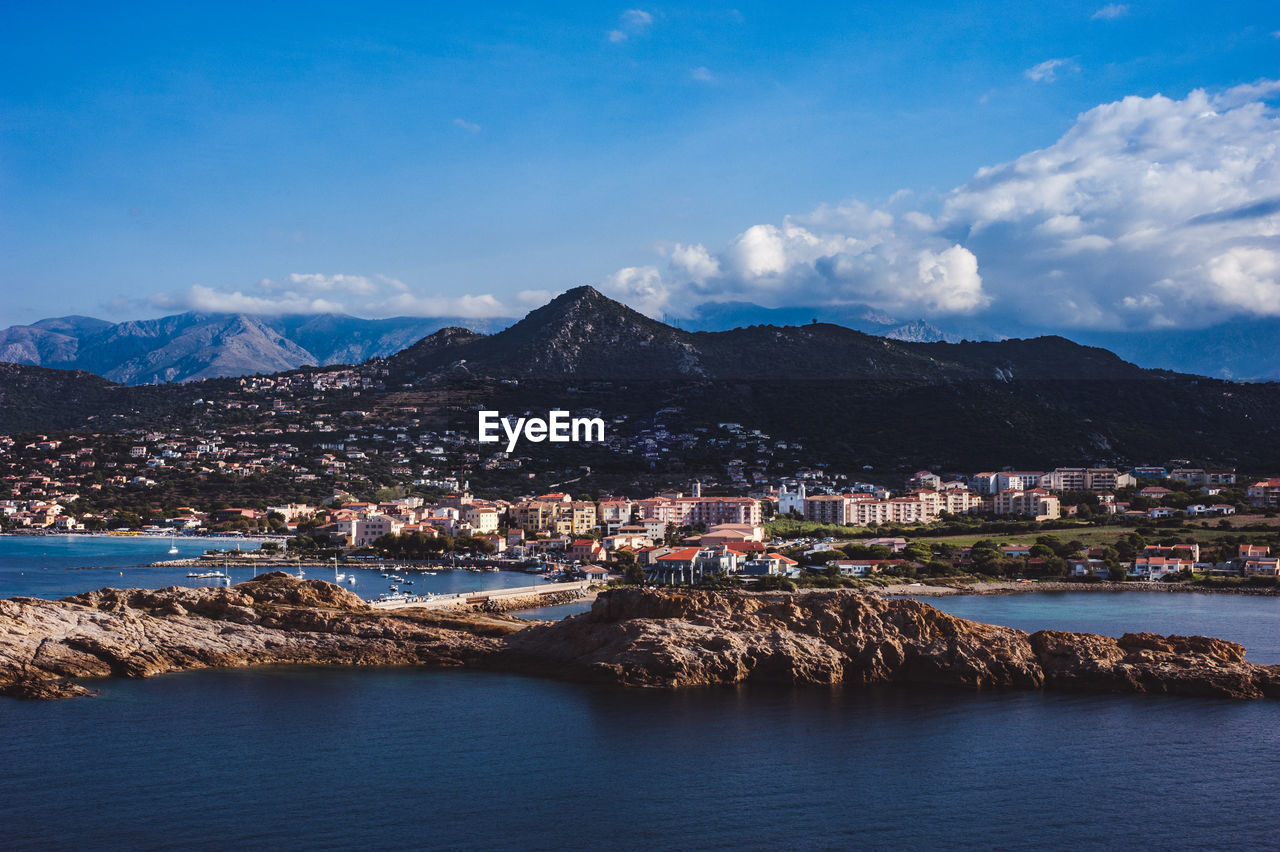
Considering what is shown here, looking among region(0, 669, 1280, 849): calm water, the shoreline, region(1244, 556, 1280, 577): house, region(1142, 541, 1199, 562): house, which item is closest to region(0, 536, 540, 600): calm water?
the shoreline

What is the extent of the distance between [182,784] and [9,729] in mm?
4526

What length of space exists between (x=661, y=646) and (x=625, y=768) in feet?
20.9

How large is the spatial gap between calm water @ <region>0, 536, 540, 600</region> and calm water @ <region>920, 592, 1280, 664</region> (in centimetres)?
1863

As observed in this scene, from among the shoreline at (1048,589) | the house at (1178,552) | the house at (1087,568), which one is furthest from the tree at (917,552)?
the house at (1178,552)

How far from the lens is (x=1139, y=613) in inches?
1499

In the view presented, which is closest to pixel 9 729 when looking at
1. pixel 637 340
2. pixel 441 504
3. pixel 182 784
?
pixel 182 784

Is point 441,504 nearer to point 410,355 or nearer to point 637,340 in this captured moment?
point 637,340

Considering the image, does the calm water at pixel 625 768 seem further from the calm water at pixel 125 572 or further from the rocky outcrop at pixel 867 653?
the calm water at pixel 125 572

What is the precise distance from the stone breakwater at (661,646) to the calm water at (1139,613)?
6049 mm

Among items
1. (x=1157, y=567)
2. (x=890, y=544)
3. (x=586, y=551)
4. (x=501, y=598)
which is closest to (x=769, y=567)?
(x=890, y=544)

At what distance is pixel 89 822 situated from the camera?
47.2 ft

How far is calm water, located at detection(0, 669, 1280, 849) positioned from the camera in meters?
14.3

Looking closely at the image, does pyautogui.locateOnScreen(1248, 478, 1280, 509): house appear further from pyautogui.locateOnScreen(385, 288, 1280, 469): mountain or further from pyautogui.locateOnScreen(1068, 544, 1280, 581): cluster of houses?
pyautogui.locateOnScreen(385, 288, 1280, 469): mountain

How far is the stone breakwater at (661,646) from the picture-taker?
22828 millimetres
